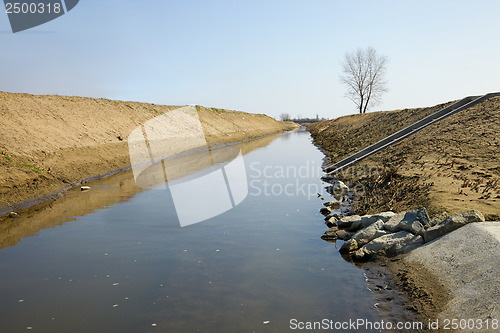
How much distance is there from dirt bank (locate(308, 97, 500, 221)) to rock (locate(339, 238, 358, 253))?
2.29 m

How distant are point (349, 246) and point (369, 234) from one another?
2.16 feet

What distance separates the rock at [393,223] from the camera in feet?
29.4

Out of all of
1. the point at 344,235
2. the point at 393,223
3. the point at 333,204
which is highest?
the point at 393,223

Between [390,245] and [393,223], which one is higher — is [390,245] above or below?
below

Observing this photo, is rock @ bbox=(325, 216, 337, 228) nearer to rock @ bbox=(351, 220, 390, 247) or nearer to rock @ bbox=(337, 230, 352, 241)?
rock @ bbox=(337, 230, 352, 241)

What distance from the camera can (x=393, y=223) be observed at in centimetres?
915

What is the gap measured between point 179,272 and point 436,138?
15495mm

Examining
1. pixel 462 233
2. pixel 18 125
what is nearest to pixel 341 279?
pixel 462 233

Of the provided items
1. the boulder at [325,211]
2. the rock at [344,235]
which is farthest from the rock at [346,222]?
the boulder at [325,211]

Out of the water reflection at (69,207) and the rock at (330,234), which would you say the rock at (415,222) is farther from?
the water reflection at (69,207)

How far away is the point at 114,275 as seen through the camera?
7.82 m

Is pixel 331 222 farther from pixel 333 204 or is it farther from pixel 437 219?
pixel 437 219

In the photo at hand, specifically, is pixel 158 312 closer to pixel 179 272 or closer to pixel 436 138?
pixel 179 272

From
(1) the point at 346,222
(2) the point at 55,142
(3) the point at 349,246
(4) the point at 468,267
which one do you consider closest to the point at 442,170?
(1) the point at 346,222
